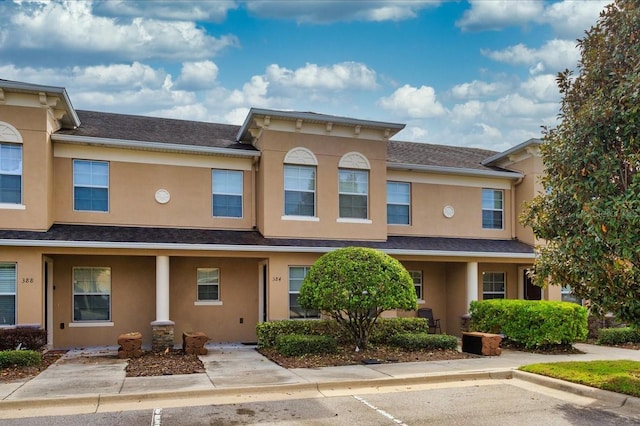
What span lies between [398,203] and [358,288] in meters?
6.42

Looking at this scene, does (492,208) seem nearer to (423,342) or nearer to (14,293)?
(423,342)

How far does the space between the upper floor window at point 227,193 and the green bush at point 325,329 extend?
3841 mm

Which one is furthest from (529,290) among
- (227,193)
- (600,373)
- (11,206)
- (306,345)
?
(11,206)

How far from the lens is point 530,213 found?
10.6 meters

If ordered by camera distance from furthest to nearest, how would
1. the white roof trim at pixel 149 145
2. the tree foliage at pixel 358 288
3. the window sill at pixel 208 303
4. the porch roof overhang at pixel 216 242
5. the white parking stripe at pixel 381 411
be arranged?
the window sill at pixel 208 303 → the white roof trim at pixel 149 145 → the porch roof overhang at pixel 216 242 → the tree foliage at pixel 358 288 → the white parking stripe at pixel 381 411

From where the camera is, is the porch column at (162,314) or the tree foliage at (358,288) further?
the porch column at (162,314)

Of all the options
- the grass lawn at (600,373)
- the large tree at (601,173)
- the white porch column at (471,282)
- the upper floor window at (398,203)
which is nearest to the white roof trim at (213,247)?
the white porch column at (471,282)

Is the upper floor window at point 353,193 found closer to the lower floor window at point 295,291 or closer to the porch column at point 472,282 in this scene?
the lower floor window at point 295,291

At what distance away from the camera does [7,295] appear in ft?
44.8

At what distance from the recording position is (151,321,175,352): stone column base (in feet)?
47.4

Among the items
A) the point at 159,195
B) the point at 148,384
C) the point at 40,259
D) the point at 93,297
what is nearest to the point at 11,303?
the point at 40,259

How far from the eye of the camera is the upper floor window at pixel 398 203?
61.9ft

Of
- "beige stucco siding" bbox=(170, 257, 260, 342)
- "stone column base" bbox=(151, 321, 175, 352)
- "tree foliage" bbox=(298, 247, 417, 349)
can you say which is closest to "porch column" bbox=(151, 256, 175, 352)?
"stone column base" bbox=(151, 321, 175, 352)

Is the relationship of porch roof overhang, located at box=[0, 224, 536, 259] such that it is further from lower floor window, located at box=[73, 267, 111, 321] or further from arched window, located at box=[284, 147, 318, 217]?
lower floor window, located at box=[73, 267, 111, 321]
